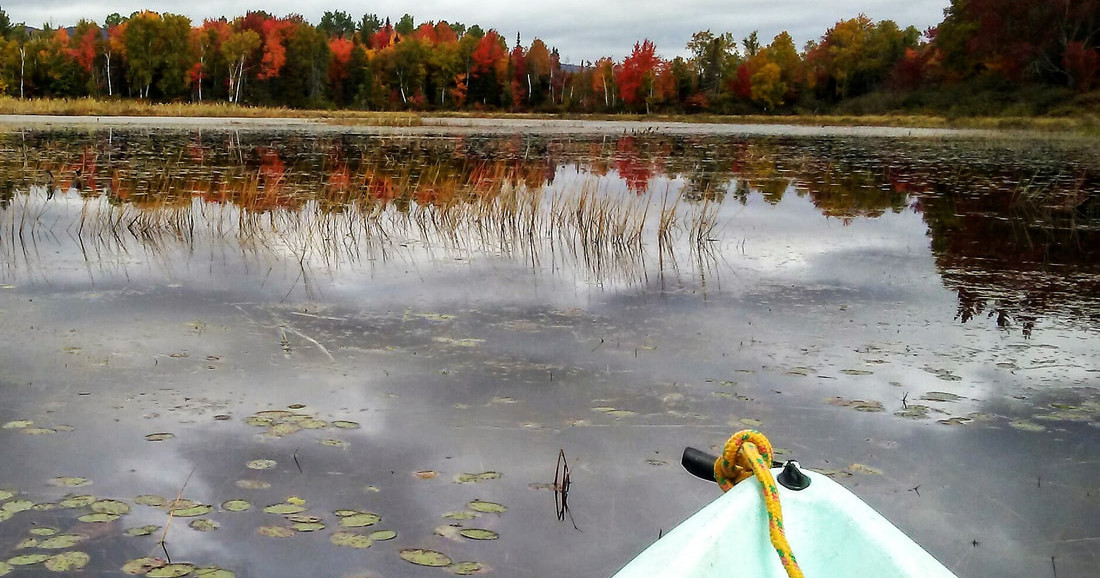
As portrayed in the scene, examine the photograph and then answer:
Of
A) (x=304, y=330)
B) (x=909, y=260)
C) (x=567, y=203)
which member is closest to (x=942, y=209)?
(x=909, y=260)

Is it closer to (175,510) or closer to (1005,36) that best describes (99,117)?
(175,510)

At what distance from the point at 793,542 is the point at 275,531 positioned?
5.68 ft

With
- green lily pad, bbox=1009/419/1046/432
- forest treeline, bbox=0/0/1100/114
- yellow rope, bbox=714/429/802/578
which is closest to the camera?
yellow rope, bbox=714/429/802/578

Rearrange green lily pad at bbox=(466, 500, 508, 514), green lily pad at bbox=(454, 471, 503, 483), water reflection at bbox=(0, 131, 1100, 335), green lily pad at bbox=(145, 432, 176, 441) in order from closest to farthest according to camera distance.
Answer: green lily pad at bbox=(466, 500, 508, 514)
green lily pad at bbox=(454, 471, 503, 483)
green lily pad at bbox=(145, 432, 176, 441)
water reflection at bbox=(0, 131, 1100, 335)

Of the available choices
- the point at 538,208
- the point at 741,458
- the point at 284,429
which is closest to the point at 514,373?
the point at 284,429

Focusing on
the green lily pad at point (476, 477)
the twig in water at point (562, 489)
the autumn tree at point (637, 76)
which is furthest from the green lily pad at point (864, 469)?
the autumn tree at point (637, 76)

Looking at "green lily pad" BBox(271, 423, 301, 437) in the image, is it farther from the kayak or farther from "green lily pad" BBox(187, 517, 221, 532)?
the kayak

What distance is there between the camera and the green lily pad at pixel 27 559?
Result: 2637mm

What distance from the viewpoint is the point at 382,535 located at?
2.90 meters

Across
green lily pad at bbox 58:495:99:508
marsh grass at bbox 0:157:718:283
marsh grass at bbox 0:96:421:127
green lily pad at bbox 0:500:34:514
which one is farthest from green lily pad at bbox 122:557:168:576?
marsh grass at bbox 0:96:421:127

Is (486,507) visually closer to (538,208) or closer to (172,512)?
(172,512)

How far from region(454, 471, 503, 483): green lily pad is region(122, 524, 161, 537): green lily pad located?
104 centimetres

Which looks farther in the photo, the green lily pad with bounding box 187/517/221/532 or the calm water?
the calm water

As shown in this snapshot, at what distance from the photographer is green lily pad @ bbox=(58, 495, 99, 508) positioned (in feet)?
9.95
